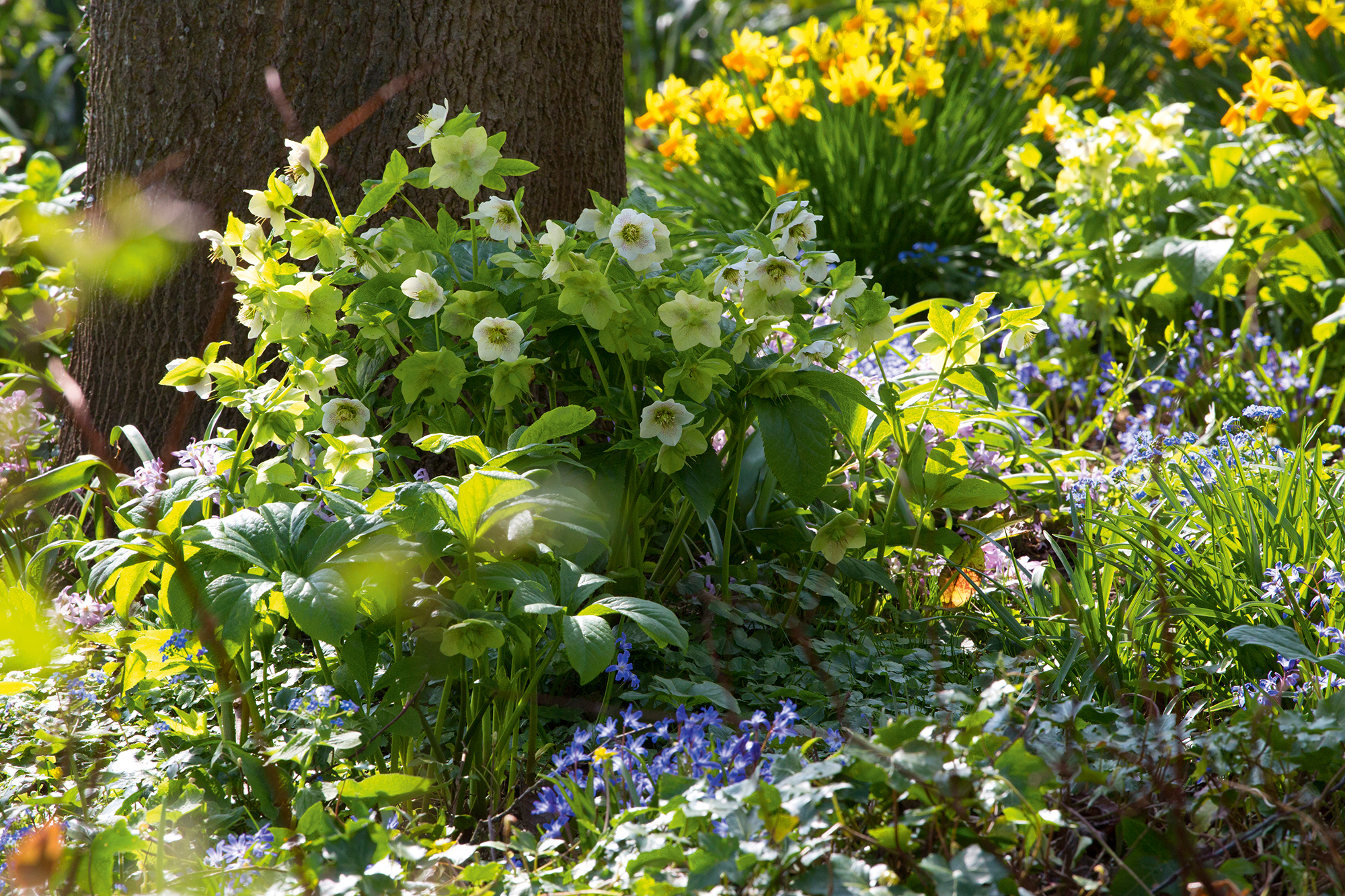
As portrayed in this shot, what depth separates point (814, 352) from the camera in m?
1.75

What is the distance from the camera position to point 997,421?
7.61ft

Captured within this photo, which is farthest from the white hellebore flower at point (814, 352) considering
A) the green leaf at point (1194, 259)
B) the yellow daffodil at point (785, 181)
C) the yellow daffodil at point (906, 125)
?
the yellow daffodil at point (906, 125)

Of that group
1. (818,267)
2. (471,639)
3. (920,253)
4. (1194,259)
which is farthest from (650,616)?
(920,253)

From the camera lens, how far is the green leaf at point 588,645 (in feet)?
4.26

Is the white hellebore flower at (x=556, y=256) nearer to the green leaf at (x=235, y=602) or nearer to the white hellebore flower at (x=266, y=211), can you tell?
the white hellebore flower at (x=266, y=211)

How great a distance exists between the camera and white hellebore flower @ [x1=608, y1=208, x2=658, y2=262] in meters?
1.58

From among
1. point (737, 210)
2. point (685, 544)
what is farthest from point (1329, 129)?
point (685, 544)

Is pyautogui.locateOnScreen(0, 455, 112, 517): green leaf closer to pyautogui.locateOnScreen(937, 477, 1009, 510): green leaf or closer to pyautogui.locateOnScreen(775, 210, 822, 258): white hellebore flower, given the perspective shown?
pyautogui.locateOnScreen(775, 210, 822, 258): white hellebore flower

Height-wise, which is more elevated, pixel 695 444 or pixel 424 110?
pixel 424 110

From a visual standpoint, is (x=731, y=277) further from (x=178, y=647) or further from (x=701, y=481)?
(x=178, y=647)

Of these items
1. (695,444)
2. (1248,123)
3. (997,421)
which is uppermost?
(1248,123)

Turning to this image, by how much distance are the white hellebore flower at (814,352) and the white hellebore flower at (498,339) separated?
0.46 metres

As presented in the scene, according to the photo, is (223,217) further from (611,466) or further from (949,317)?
(949,317)

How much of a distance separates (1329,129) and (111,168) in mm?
3631
